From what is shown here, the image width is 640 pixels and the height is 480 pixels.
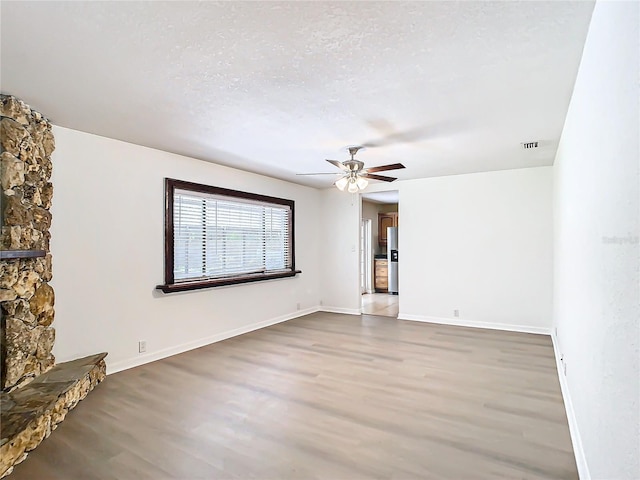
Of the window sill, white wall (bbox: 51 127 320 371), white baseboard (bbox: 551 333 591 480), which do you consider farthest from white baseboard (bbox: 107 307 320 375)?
white baseboard (bbox: 551 333 591 480)

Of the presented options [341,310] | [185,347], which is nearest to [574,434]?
[185,347]

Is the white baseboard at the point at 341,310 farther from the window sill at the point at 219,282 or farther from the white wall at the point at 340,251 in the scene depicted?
the window sill at the point at 219,282

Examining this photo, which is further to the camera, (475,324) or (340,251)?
(340,251)

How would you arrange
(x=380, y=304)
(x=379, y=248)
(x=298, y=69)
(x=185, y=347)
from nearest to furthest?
(x=298, y=69)
(x=185, y=347)
(x=380, y=304)
(x=379, y=248)

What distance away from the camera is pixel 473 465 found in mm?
2180

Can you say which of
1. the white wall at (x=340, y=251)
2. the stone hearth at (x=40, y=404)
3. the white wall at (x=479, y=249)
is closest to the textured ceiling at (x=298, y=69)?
the white wall at (x=479, y=249)

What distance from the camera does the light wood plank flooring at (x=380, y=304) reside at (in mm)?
7020

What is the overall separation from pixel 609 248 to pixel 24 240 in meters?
3.84

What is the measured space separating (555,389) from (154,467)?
3330mm

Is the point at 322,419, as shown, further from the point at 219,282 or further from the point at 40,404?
the point at 219,282

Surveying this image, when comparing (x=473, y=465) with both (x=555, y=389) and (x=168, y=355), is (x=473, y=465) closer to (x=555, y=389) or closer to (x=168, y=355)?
(x=555, y=389)

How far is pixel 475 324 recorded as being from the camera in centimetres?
574

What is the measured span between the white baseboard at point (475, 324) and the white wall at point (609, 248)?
3328 mm

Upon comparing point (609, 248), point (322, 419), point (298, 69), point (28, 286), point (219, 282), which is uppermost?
point (298, 69)
